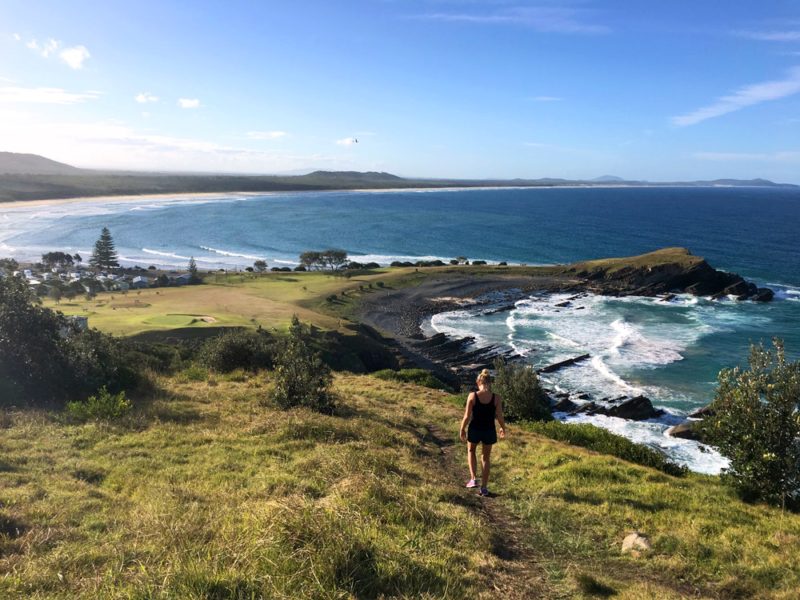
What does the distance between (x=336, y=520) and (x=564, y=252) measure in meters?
92.4

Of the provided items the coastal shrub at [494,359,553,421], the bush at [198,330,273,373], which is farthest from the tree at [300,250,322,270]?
the coastal shrub at [494,359,553,421]

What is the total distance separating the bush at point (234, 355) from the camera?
2075cm

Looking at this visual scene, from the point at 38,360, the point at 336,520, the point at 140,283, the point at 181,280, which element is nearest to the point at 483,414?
the point at 336,520

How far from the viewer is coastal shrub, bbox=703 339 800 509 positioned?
390 inches

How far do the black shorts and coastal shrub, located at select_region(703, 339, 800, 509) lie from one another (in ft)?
17.9

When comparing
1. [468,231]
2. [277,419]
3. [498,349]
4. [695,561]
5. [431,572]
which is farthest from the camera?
[468,231]

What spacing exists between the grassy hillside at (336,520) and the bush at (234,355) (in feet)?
26.7

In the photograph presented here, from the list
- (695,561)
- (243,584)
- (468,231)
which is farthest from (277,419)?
(468,231)

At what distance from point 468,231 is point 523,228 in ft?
→ 49.8

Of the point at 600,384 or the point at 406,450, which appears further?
the point at 600,384

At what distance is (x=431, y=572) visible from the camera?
17.8 ft

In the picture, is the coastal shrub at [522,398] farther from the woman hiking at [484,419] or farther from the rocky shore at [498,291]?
the woman hiking at [484,419]

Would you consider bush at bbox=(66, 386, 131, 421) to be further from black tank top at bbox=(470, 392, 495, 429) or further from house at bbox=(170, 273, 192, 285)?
house at bbox=(170, 273, 192, 285)

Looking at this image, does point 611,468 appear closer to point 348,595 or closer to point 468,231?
point 348,595
